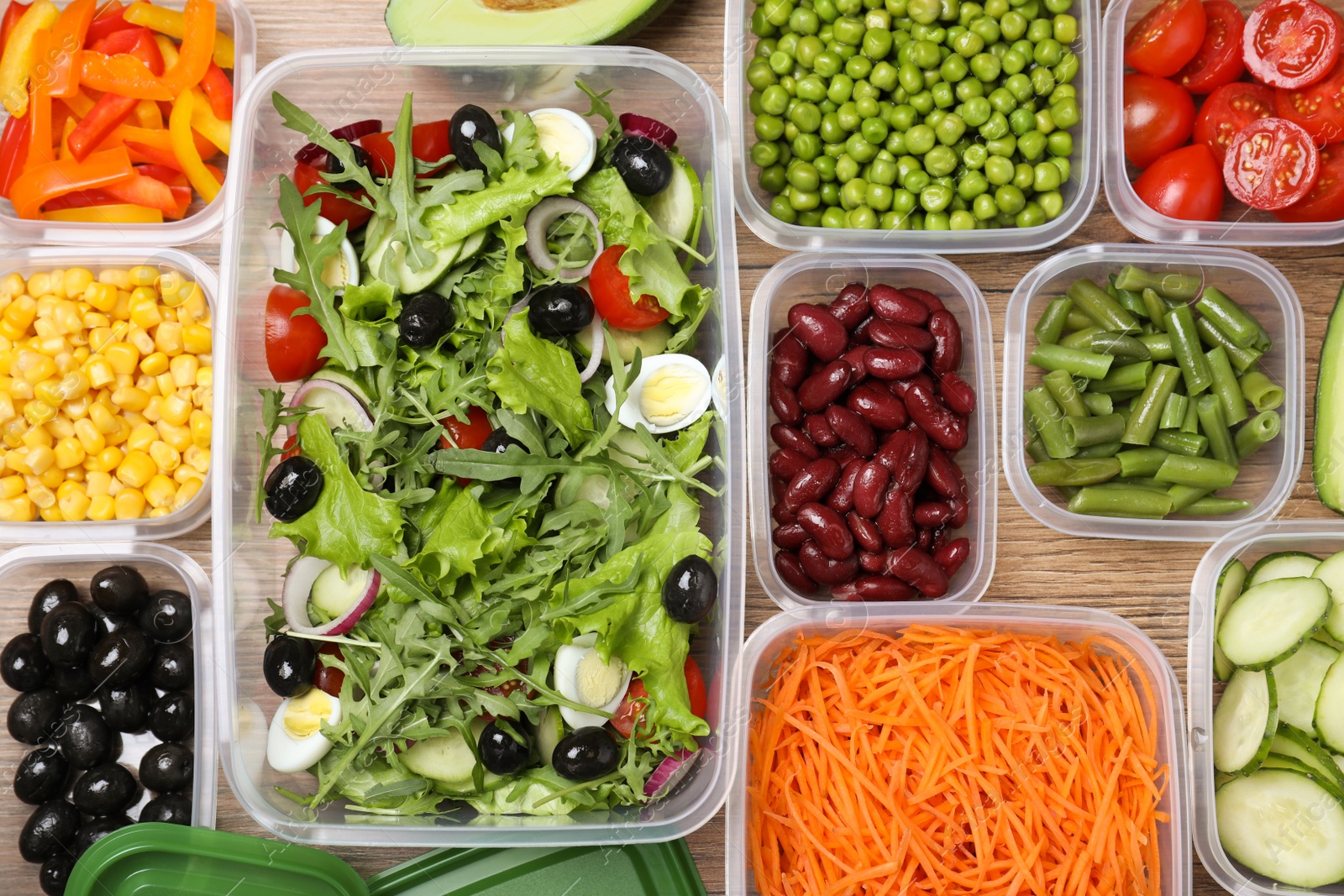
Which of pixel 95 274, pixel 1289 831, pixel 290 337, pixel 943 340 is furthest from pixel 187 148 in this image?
pixel 1289 831

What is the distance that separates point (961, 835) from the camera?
4.47ft

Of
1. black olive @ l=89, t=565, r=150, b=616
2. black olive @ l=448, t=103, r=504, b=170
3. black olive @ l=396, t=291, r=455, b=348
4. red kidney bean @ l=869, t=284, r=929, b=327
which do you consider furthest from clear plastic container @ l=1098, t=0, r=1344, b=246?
black olive @ l=89, t=565, r=150, b=616

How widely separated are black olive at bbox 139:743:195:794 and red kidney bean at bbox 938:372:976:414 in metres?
1.36

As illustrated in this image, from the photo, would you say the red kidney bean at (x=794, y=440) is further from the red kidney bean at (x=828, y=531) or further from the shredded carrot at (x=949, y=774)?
the shredded carrot at (x=949, y=774)

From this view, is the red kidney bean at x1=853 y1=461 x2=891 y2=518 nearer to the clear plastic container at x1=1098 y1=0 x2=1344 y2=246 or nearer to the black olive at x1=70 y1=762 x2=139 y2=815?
the clear plastic container at x1=1098 y1=0 x2=1344 y2=246

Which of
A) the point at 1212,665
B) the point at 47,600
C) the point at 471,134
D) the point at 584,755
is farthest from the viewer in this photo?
the point at 1212,665

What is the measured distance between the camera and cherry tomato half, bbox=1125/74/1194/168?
1.55 meters

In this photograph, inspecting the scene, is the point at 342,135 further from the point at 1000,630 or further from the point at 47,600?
the point at 1000,630

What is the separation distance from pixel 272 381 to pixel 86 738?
0.63 m

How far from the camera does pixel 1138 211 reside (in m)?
1.56

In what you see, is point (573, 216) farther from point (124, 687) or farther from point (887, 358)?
point (124, 687)

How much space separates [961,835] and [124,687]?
134 centimetres

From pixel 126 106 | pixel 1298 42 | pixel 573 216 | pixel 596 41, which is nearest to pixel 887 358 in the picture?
pixel 573 216

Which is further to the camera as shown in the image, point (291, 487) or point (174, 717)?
point (174, 717)
